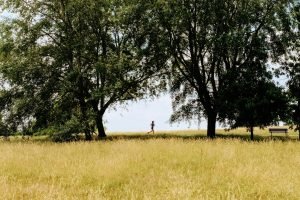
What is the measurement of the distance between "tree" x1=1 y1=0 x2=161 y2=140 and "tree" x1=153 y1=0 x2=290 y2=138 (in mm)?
2558

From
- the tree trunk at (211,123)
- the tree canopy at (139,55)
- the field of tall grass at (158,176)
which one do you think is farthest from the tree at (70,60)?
the field of tall grass at (158,176)

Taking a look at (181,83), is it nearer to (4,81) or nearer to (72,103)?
(72,103)

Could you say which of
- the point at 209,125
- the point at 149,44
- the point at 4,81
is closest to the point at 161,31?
the point at 149,44

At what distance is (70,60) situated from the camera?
105 feet

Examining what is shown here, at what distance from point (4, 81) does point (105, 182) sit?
24.8 metres

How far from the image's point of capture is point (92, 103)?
3422cm

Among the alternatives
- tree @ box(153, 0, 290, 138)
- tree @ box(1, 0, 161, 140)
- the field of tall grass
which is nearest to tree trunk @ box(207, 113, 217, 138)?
tree @ box(153, 0, 290, 138)

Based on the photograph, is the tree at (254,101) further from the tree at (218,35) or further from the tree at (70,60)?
the tree at (70,60)

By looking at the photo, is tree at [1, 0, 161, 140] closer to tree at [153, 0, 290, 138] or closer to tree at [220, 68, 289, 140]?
tree at [153, 0, 290, 138]

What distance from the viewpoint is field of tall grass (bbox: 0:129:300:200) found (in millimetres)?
8898

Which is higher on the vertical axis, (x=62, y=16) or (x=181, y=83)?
(x=62, y=16)

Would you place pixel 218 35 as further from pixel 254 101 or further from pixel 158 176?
pixel 158 176

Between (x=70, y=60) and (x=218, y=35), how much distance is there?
11.3 m

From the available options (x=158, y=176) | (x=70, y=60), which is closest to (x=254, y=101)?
(x=70, y=60)
